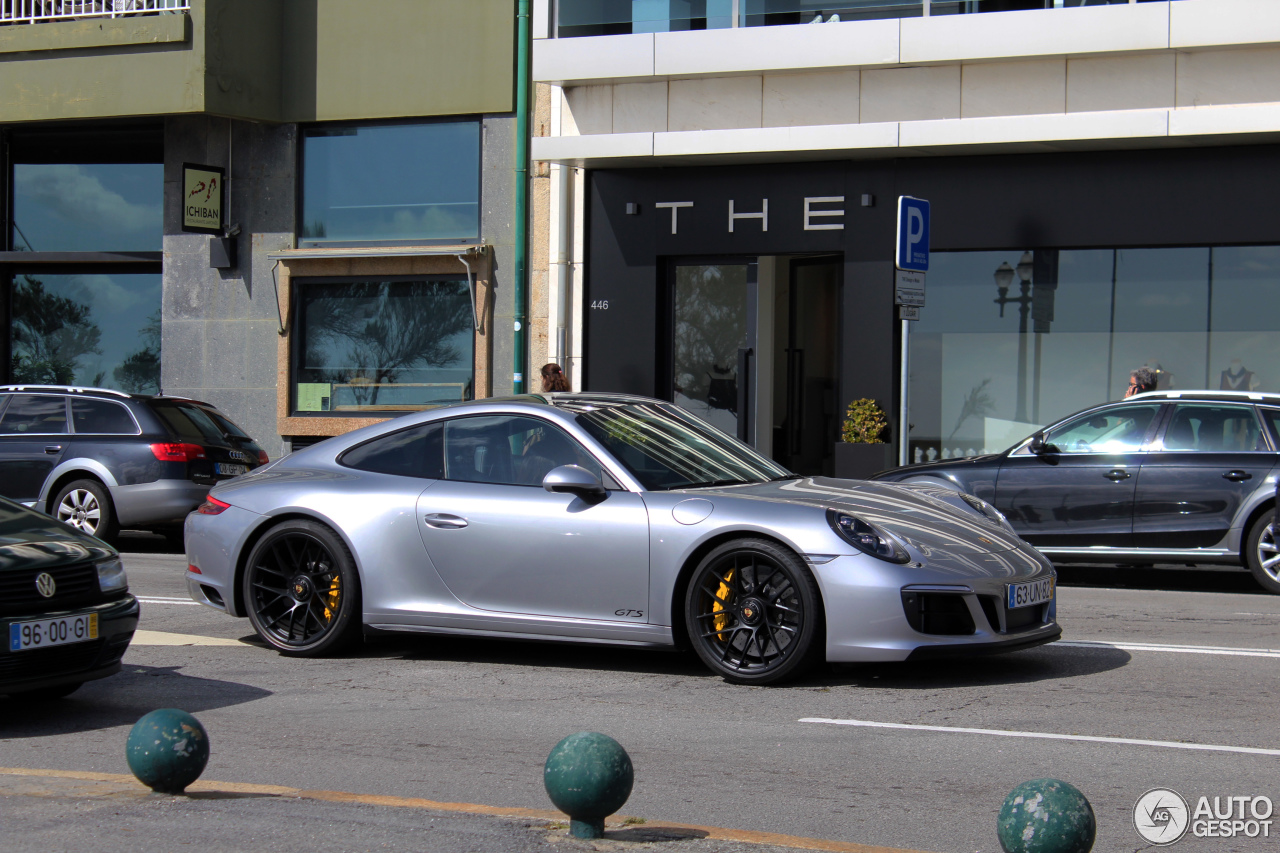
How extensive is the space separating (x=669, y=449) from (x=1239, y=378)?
1056 centimetres

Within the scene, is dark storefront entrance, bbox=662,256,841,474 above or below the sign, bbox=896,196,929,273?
below

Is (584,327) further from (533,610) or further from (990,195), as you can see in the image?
(533,610)

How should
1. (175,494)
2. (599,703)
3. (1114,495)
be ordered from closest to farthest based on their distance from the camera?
(599,703)
(1114,495)
(175,494)

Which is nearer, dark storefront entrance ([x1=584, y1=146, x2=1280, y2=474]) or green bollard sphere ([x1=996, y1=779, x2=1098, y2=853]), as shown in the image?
green bollard sphere ([x1=996, y1=779, x2=1098, y2=853])

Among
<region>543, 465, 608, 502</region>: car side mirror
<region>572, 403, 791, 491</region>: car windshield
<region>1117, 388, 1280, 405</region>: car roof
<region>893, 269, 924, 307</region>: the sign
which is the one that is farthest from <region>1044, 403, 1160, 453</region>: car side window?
<region>543, 465, 608, 502</region>: car side mirror

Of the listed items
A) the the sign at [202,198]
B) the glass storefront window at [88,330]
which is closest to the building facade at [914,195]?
the the sign at [202,198]

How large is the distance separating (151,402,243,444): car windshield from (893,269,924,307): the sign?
7039mm

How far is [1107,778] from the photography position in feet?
16.1

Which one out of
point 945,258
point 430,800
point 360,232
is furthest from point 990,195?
point 430,800

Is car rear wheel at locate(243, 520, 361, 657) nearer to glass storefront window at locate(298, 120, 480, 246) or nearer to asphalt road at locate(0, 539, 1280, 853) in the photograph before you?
asphalt road at locate(0, 539, 1280, 853)

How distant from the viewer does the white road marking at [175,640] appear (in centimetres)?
799

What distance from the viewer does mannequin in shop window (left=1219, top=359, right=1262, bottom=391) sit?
1540cm

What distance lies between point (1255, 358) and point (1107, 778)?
39.2 feet

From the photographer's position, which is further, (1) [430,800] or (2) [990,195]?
(2) [990,195]
